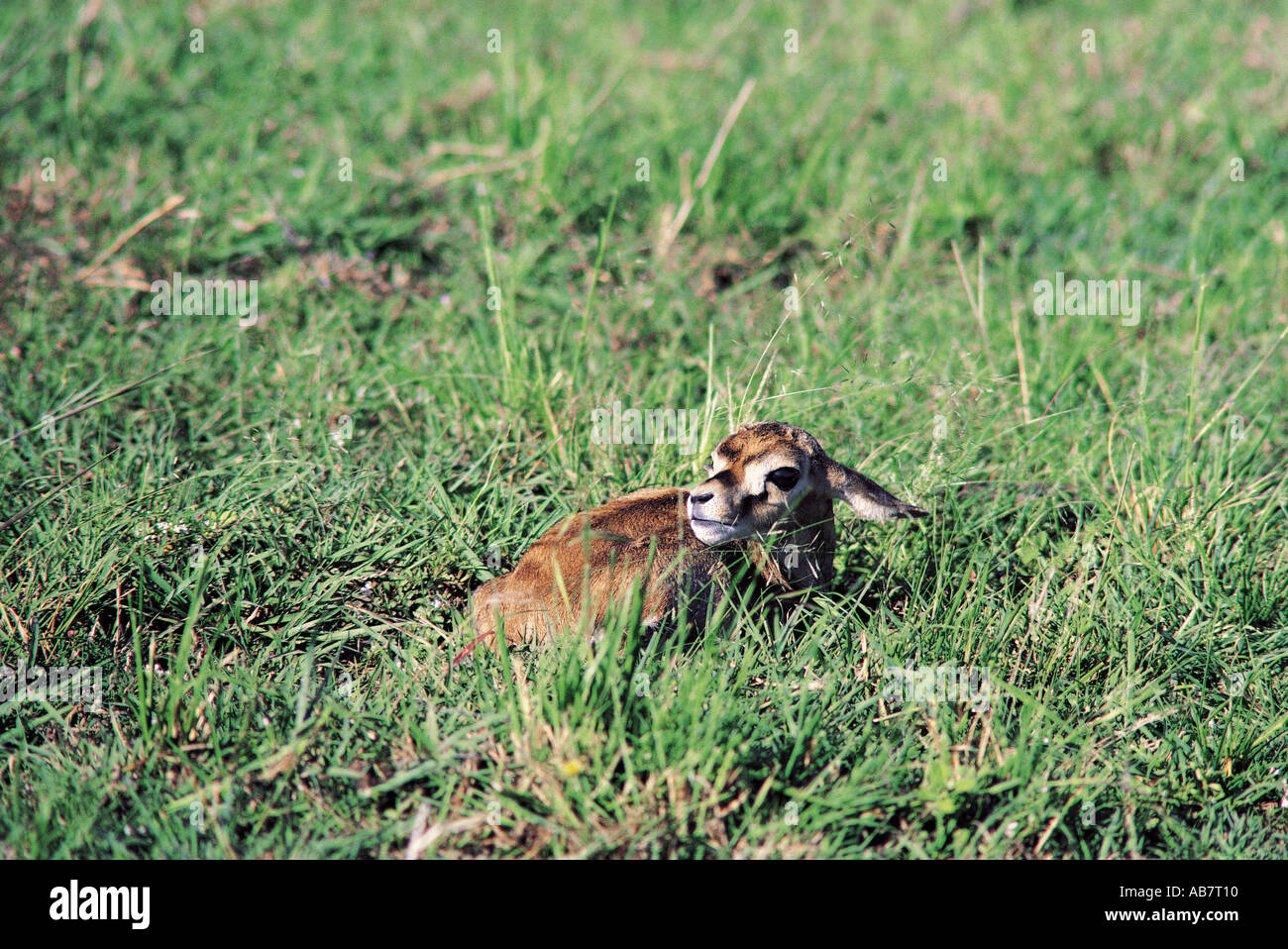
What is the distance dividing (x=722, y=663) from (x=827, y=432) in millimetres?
1292

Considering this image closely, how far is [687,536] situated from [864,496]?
1.79 ft

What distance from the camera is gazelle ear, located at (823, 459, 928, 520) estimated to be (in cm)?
343

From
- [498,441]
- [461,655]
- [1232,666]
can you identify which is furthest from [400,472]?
[1232,666]

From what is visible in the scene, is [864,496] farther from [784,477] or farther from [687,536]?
[687,536]

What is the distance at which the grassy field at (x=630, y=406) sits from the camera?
292 centimetres

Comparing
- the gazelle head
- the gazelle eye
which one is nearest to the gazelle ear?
the gazelle head

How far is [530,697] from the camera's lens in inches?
116

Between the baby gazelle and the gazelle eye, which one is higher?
the gazelle eye

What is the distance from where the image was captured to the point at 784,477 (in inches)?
134

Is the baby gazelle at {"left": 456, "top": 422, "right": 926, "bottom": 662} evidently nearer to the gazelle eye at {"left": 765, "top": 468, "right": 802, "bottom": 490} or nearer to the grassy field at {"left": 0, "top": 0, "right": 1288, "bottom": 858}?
the gazelle eye at {"left": 765, "top": 468, "right": 802, "bottom": 490}

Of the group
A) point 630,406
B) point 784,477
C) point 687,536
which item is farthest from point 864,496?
point 630,406

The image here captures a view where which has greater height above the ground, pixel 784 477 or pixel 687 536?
pixel 784 477

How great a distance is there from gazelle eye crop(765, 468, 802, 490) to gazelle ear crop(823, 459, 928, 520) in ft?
0.41
